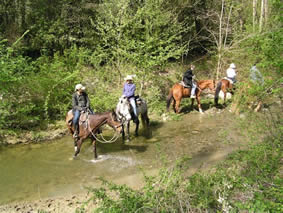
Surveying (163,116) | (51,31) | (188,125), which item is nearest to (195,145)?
(188,125)

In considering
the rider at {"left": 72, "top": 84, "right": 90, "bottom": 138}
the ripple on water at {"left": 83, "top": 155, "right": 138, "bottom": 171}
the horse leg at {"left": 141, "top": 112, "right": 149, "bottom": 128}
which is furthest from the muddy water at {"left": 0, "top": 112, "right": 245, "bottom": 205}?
the rider at {"left": 72, "top": 84, "right": 90, "bottom": 138}

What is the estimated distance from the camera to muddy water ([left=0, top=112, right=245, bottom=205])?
6.84 metres

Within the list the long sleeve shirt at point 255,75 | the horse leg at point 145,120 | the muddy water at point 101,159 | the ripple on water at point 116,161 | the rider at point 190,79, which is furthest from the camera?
the rider at point 190,79

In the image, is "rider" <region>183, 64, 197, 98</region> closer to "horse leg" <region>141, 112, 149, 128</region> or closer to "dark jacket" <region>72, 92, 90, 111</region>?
"horse leg" <region>141, 112, 149, 128</region>

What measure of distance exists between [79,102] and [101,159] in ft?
7.33

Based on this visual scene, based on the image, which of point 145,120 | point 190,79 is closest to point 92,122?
point 145,120

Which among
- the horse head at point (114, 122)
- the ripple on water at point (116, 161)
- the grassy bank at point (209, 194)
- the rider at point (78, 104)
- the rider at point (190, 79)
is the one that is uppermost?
the rider at point (190, 79)

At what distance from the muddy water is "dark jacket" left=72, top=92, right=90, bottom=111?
182 centimetres

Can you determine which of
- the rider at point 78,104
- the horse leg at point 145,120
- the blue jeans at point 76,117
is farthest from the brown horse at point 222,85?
the blue jeans at point 76,117

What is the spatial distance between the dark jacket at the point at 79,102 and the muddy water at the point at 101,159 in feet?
5.98

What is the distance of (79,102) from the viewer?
848 centimetres

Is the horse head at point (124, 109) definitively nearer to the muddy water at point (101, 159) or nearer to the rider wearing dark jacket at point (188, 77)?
the muddy water at point (101, 159)

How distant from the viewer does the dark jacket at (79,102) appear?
833 cm

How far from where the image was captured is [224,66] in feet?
57.9
